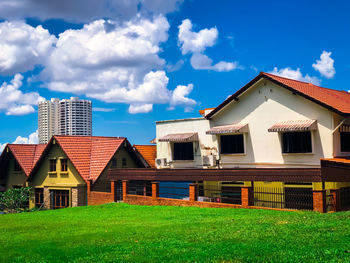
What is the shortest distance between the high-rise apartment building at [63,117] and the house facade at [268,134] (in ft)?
266

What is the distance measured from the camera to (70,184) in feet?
124

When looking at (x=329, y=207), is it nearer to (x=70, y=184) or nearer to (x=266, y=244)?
(x=266, y=244)

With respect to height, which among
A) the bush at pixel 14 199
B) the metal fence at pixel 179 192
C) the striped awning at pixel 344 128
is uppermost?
the striped awning at pixel 344 128

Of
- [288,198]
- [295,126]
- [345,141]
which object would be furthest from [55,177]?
[345,141]

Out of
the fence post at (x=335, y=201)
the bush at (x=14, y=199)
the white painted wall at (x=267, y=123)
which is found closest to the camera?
the fence post at (x=335, y=201)

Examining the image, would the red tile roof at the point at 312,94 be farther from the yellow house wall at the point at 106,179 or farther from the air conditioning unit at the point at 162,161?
the yellow house wall at the point at 106,179

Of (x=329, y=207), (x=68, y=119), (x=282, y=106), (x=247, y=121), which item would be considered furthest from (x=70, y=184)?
(x=68, y=119)

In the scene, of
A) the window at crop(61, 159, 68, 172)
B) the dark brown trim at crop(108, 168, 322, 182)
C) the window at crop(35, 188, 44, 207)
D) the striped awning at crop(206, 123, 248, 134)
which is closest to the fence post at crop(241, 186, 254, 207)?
the dark brown trim at crop(108, 168, 322, 182)

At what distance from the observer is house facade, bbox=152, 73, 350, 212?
26.9 meters

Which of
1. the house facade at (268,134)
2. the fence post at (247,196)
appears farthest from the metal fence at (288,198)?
the fence post at (247,196)

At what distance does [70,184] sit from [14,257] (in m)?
25.2

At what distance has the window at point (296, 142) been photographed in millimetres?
27672

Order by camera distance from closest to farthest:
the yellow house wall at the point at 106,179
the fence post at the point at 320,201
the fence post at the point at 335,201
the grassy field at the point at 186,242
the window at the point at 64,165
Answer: the grassy field at the point at 186,242
the fence post at the point at 320,201
the fence post at the point at 335,201
the yellow house wall at the point at 106,179
the window at the point at 64,165

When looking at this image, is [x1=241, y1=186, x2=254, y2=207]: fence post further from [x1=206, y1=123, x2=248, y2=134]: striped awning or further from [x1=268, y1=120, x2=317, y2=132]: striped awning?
[x1=206, y1=123, x2=248, y2=134]: striped awning
